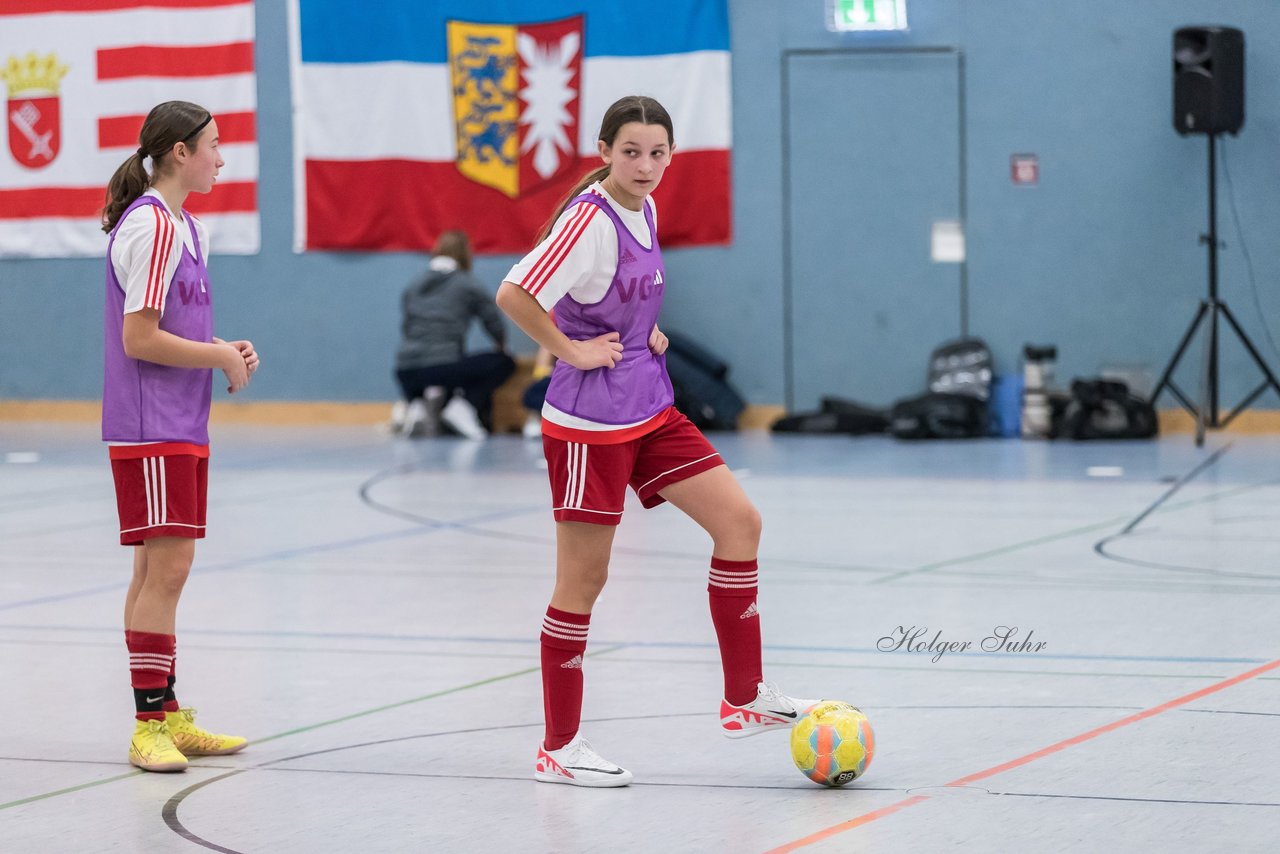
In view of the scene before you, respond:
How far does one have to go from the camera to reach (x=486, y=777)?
432cm

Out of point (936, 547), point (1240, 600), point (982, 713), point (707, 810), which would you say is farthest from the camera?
point (936, 547)

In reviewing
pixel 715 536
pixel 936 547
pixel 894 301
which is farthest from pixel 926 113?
pixel 715 536

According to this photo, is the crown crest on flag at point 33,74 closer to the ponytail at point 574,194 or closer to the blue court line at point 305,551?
the blue court line at point 305,551

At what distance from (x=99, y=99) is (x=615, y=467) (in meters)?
13.4

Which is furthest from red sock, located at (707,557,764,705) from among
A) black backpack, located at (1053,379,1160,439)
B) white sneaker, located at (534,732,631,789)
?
black backpack, located at (1053,379,1160,439)

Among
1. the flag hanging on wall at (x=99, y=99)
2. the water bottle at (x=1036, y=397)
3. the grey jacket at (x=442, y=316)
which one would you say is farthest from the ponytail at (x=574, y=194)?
the flag hanging on wall at (x=99, y=99)

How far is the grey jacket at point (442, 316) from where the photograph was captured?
1452 centimetres

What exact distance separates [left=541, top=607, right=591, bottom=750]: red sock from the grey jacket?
10296 millimetres

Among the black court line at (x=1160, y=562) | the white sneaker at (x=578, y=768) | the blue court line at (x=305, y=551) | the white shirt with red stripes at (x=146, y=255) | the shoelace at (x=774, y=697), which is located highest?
the white shirt with red stripes at (x=146, y=255)

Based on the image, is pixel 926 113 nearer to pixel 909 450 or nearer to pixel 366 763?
pixel 909 450

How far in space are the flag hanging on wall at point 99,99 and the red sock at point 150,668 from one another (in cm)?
1176

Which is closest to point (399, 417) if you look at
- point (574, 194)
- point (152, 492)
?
point (152, 492)

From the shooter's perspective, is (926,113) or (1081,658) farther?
(926,113)

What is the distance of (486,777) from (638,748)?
455 millimetres
